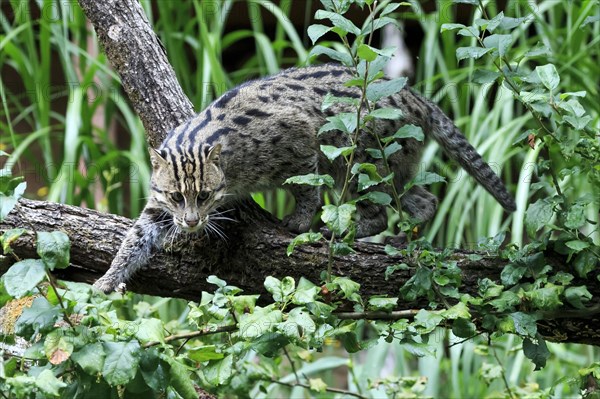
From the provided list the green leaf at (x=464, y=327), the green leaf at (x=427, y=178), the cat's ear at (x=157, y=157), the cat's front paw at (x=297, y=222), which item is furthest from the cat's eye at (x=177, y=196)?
the green leaf at (x=464, y=327)

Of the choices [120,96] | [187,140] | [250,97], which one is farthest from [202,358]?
[120,96]

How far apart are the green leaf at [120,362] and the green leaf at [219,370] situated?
296mm

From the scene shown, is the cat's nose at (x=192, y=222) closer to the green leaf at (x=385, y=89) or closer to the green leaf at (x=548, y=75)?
the green leaf at (x=385, y=89)

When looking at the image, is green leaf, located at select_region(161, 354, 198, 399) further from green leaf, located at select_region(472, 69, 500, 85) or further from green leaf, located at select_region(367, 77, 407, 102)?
green leaf, located at select_region(472, 69, 500, 85)

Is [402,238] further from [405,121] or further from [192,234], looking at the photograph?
[192,234]

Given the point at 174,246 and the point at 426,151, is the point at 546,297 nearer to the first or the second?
the point at 174,246

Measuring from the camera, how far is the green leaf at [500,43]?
2549mm

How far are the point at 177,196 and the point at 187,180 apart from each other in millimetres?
88

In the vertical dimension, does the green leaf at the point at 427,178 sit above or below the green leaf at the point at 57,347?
above

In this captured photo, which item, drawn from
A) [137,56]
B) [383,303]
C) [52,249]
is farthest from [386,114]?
[137,56]

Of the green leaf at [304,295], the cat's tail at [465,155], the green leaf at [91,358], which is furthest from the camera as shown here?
the cat's tail at [465,155]

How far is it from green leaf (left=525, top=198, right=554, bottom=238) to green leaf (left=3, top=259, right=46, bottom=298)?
58.8 inches

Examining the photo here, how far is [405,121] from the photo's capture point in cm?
378

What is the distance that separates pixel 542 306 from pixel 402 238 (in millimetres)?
1304
